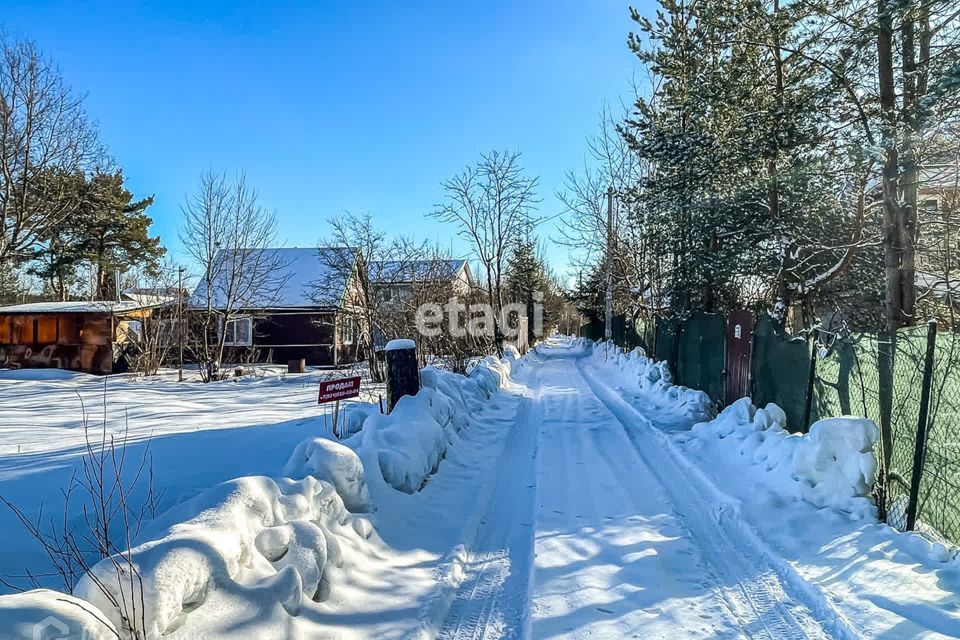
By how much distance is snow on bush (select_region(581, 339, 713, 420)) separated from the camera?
991 centimetres

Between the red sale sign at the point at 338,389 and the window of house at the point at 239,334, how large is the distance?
21389 mm

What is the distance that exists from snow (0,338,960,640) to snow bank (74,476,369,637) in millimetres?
10

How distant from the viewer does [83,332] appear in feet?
64.9

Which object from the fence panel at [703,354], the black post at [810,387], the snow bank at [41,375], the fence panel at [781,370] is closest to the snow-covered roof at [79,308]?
the snow bank at [41,375]

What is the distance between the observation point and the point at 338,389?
20.2 feet

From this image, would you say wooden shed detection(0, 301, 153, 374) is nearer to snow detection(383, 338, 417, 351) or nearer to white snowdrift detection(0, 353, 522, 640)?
snow detection(383, 338, 417, 351)

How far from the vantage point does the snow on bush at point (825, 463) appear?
4801 millimetres

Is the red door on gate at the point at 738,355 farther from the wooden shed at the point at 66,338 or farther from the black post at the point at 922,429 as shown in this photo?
the wooden shed at the point at 66,338

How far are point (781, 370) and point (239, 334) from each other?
963 inches

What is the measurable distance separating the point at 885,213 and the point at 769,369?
8.54ft

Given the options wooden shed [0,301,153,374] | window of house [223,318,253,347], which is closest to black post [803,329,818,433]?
wooden shed [0,301,153,374]

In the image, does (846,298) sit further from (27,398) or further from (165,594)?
(27,398)

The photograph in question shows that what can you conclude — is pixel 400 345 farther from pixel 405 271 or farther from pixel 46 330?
pixel 46 330

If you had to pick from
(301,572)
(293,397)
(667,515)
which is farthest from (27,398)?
(667,515)
